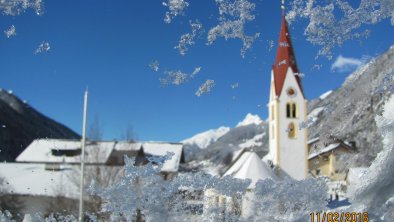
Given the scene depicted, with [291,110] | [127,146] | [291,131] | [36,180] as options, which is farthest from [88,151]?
[291,110]

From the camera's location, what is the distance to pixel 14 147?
40.8 metres

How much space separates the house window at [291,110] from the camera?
117 ft

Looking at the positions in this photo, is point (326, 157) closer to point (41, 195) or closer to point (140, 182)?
point (41, 195)

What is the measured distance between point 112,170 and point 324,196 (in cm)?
1519

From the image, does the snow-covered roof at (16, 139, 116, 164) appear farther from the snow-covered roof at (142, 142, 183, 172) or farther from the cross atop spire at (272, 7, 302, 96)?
the cross atop spire at (272, 7, 302, 96)

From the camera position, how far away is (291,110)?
3575 centimetres

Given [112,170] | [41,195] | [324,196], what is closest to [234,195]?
[324,196]

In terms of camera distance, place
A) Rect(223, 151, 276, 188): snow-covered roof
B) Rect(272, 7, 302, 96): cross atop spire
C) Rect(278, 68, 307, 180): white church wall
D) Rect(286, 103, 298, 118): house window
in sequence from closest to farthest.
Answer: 1. Rect(223, 151, 276, 188): snow-covered roof
2. Rect(272, 7, 302, 96): cross atop spire
3. Rect(278, 68, 307, 180): white church wall
4. Rect(286, 103, 298, 118): house window

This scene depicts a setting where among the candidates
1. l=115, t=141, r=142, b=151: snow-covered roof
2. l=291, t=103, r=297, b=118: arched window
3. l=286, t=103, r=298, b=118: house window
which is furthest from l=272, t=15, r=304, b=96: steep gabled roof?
l=115, t=141, r=142, b=151: snow-covered roof

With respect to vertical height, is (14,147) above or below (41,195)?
above

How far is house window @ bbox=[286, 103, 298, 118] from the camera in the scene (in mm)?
35750

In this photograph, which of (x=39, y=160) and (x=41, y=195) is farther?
(x=39, y=160)

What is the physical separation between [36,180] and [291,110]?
61.8 feet

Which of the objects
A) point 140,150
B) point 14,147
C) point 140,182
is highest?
point 14,147
